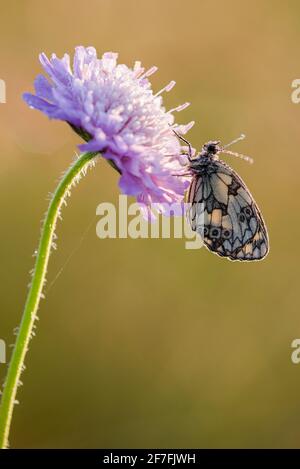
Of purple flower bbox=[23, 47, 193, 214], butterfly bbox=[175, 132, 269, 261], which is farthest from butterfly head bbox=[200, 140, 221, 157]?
purple flower bbox=[23, 47, 193, 214]

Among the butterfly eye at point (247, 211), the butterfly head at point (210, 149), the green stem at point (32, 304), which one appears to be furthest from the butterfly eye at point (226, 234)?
the green stem at point (32, 304)

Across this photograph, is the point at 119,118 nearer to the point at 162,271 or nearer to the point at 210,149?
the point at 210,149

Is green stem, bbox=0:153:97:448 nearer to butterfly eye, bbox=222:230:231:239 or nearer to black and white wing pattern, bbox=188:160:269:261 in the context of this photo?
black and white wing pattern, bbox=188:160:269:261

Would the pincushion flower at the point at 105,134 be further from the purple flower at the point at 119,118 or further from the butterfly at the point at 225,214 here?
the butterfly at the point at 225,214

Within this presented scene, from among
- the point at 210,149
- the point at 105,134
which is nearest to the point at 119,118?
the point at 105,134
